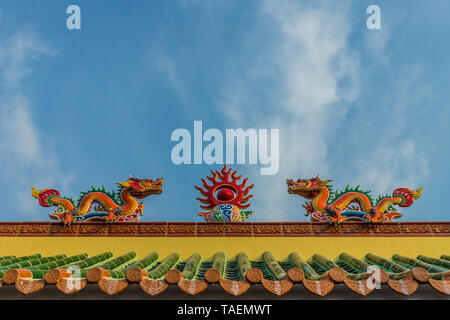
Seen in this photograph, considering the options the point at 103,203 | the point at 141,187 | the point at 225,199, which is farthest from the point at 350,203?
the point at 103,203

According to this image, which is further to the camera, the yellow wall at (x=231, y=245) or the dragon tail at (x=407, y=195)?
the dragon tail at (x=407, y=195)

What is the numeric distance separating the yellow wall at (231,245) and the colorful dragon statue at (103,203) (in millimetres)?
552

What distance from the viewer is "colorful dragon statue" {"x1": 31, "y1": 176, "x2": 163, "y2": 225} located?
8.23 metres

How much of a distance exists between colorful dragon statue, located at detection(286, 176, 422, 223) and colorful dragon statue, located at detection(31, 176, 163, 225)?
4033mm

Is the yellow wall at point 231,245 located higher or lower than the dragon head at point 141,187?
lower

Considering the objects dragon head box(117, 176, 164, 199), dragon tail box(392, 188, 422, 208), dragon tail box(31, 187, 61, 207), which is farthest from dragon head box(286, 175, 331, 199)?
dragon tail box(31, 187, 61, 207)

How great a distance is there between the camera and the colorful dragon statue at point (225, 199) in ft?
26.8

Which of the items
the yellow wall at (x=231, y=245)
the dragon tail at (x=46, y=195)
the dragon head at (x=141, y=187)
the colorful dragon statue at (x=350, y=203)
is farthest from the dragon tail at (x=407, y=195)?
the dragon tail at (x=46, y=195)

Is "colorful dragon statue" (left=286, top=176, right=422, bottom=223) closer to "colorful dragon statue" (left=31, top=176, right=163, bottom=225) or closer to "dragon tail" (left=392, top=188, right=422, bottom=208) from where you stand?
"dragon tail" (left=392, top=188, right=422, bottom=208)

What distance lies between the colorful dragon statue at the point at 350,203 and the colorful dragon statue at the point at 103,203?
4.03m

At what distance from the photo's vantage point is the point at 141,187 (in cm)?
858

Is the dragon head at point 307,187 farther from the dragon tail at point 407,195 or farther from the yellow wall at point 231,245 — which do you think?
the dragon tail at point 407,195
